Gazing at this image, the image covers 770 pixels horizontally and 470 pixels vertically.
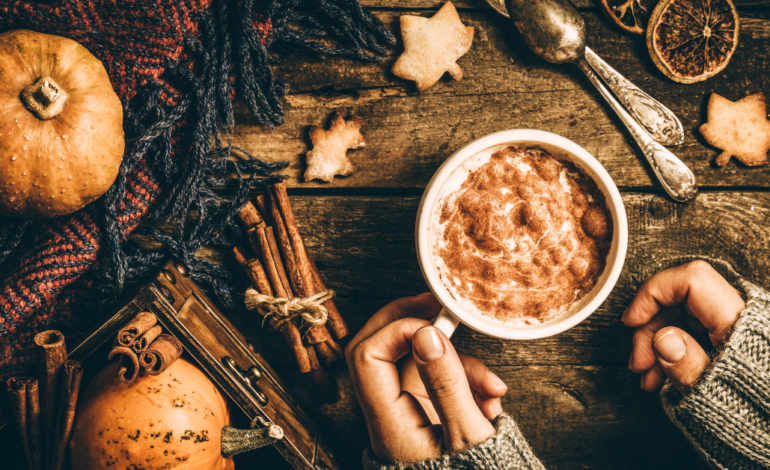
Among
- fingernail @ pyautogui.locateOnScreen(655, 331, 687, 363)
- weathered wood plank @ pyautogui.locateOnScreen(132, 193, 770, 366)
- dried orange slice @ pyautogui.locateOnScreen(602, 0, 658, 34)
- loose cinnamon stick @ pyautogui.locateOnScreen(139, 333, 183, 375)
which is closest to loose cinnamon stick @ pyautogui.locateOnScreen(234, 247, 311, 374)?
weathered wood plank @ pyautogui.locateOnScreen(132, 193, 770, 366)

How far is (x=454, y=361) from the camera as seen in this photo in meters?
0.88

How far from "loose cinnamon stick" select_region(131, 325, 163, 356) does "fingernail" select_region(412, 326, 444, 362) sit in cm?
57

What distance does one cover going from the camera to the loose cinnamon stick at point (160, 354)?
2.92 feet

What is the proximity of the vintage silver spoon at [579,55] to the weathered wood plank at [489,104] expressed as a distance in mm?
30

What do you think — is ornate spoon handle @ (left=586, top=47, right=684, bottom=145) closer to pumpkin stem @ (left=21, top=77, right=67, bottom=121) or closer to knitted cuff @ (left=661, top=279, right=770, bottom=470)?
knitted cuff @ (left=661, top=279, right=770, bottom=470)

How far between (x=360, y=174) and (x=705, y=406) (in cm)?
101

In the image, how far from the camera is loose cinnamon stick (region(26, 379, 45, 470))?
96 cm

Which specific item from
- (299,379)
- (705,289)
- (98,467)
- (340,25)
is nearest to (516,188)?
(705,289)

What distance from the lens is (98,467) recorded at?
933 mm

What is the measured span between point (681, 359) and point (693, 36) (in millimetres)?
831

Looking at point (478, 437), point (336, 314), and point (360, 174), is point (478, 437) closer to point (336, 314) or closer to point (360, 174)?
point (336, 314)

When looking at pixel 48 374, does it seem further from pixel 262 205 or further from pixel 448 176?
pixel 448 176

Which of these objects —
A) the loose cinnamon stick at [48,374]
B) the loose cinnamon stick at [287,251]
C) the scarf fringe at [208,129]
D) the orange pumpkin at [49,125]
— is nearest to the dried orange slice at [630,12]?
the scarf fringe at [208,129]

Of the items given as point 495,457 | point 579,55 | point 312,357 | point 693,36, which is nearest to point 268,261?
point 312,357
